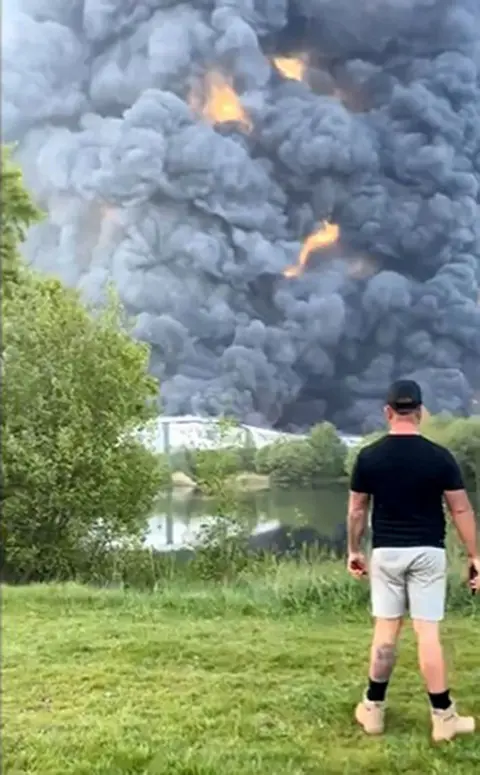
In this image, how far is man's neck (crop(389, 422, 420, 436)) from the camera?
220 cm

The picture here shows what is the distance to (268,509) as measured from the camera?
2.94 metres

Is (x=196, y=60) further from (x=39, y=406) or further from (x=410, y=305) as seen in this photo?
(x=39, y=406)

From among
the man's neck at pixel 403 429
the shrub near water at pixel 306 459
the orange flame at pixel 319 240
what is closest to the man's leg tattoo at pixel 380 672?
the man's neck at pixel 403 429

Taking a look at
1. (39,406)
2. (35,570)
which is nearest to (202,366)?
(39,406)

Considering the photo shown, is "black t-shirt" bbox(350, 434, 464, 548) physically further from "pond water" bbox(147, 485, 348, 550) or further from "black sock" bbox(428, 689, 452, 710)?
"pond water" bbox(147, 485, 348, 550)

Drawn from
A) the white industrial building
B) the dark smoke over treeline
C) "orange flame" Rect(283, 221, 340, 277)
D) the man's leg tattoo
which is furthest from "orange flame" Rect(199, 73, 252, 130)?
the man's leg tattoo

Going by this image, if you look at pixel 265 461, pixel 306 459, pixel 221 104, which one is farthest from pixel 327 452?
pixel 221 104

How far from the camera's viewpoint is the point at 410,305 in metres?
3.11

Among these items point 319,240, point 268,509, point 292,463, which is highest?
point 319,240

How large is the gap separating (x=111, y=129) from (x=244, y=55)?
45cm

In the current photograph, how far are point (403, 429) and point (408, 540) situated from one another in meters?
0.22

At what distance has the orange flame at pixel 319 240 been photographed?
310 cm

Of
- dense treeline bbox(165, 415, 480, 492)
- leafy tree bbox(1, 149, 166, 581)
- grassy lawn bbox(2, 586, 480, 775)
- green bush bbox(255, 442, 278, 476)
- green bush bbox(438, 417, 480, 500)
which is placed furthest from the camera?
green bush bbox(255, 442, 278, 476)

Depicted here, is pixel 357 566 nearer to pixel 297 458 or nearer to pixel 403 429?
pixel 403 429
